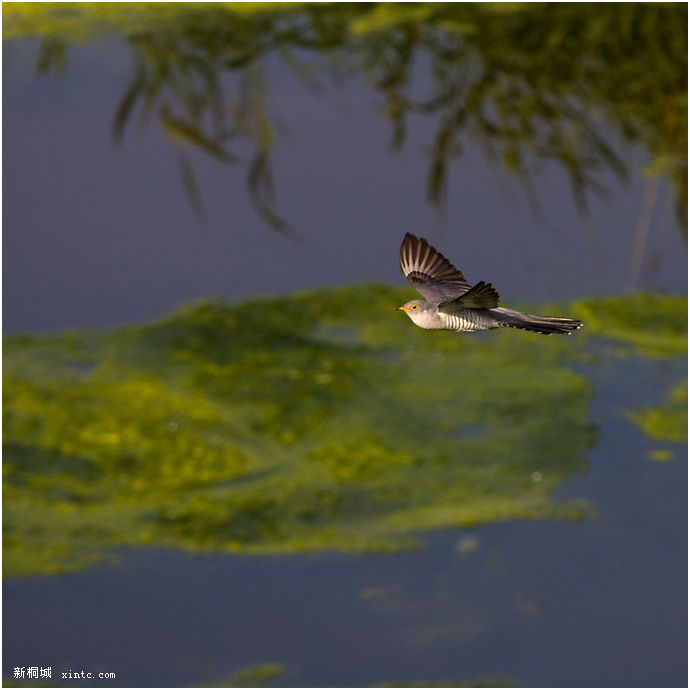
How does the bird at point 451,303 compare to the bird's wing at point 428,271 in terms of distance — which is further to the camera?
the bird's wing at point 428,271

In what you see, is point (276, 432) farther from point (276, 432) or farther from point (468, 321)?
point (468, 321)

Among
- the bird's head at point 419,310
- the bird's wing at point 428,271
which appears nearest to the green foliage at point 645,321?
the bird's wing at point 428,271

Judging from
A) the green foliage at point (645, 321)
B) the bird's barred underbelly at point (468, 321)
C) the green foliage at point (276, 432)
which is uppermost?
the bird's barred underbelly at point (468, 321)

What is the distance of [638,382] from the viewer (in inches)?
267

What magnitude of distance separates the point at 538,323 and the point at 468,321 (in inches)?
3.3

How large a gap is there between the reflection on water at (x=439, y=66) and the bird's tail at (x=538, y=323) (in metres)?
5.62

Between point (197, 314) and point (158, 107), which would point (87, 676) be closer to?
point (197, 314)

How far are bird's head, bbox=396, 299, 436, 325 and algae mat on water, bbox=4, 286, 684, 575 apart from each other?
189 inches

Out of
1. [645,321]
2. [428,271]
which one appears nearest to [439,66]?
[645,321]

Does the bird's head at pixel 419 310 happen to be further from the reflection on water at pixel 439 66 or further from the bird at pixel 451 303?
the reflection on water at pixel 439 66

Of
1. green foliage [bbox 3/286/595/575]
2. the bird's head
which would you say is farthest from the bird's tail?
green foliage [bbox 3/286/595/575]

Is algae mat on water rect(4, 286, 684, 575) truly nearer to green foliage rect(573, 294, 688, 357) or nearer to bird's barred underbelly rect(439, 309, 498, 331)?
green foliage rect(573, 294, 688, 357)

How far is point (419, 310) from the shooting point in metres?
1.55

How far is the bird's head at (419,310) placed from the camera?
1501mm
